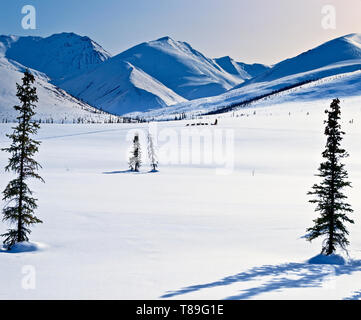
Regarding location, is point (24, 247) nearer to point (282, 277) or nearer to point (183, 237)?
point (183, 237)

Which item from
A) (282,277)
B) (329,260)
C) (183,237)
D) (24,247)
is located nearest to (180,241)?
(183,237)

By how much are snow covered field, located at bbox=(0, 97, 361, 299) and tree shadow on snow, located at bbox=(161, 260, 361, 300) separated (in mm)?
37

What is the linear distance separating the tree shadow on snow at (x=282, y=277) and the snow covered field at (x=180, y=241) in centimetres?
4

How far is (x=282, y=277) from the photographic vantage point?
12430 millimetres

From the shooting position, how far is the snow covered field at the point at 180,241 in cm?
1070

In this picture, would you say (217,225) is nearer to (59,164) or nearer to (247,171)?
(247,171)

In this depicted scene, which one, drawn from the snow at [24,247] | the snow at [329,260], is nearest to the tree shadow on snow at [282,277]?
the snow at [329,260]

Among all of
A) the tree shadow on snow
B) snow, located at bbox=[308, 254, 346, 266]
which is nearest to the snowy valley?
the tree shadow on snow

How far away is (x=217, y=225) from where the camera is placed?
21.9 metres

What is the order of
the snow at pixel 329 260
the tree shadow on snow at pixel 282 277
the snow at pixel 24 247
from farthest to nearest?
the snow at pixel 329 260, the snow at pixel 24 247, the tree shadow on snow at pixel 282 277

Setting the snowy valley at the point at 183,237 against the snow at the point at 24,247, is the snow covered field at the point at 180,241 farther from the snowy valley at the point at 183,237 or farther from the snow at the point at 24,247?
the snow at the point at 24,247

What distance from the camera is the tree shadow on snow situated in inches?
415

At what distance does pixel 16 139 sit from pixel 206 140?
65.1 metres

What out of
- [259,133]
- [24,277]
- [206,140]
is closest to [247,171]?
[206,140]
